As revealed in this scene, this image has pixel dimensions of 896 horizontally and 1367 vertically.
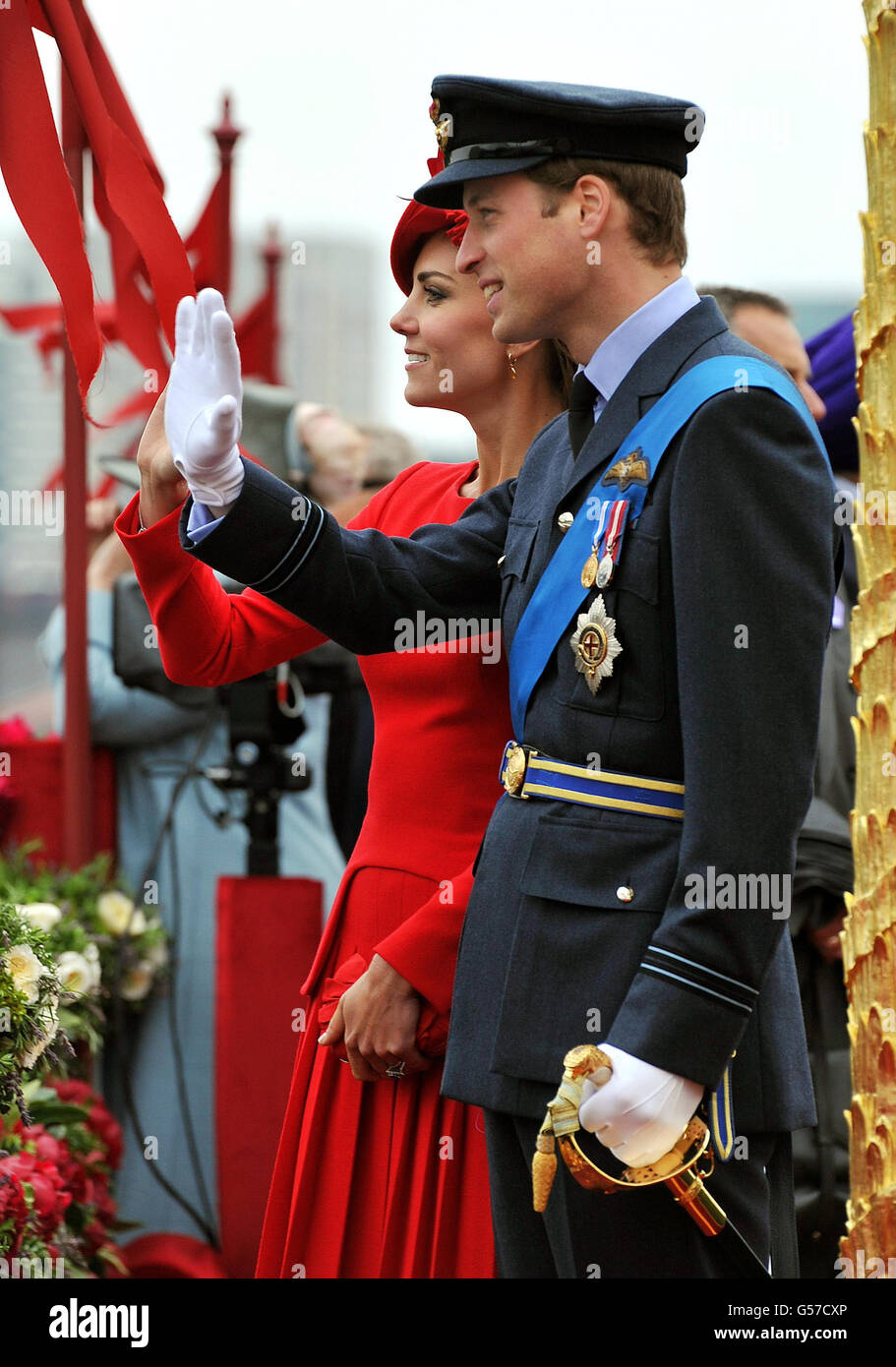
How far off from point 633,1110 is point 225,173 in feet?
13.9

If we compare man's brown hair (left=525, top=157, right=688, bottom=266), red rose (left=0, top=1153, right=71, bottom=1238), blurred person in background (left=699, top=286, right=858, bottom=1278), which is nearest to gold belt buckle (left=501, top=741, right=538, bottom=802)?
man's brown hair (left=525, top=157, right=688, bottom=266)

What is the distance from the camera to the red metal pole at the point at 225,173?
17.0 ft

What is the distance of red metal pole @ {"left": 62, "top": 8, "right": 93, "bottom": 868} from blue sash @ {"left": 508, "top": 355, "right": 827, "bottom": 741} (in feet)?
8.07

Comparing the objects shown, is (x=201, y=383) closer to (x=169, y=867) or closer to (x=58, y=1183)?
(x=58, y=1183)

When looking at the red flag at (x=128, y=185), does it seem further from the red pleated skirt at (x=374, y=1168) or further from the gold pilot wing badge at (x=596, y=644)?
the red pleated skirt at (x=374, y=1168)

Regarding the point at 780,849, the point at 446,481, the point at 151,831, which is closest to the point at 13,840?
the point at 151,831

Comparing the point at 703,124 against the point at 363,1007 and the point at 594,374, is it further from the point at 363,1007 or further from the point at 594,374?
the point at 363,1007

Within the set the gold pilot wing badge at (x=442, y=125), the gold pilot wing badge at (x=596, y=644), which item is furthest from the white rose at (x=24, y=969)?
the gold pilot wing badge at (x=442, y=125)

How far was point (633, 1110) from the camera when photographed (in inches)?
60.9

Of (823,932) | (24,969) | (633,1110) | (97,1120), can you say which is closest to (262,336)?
(97,1120)

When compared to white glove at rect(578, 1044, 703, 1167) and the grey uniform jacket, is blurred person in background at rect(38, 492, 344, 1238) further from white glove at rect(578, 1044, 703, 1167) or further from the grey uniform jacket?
white glove at rect(578, 1044, 703, 1167)

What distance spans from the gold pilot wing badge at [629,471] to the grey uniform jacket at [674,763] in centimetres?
3

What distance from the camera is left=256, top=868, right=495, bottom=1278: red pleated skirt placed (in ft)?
7.02

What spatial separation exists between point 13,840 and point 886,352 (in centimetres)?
286
